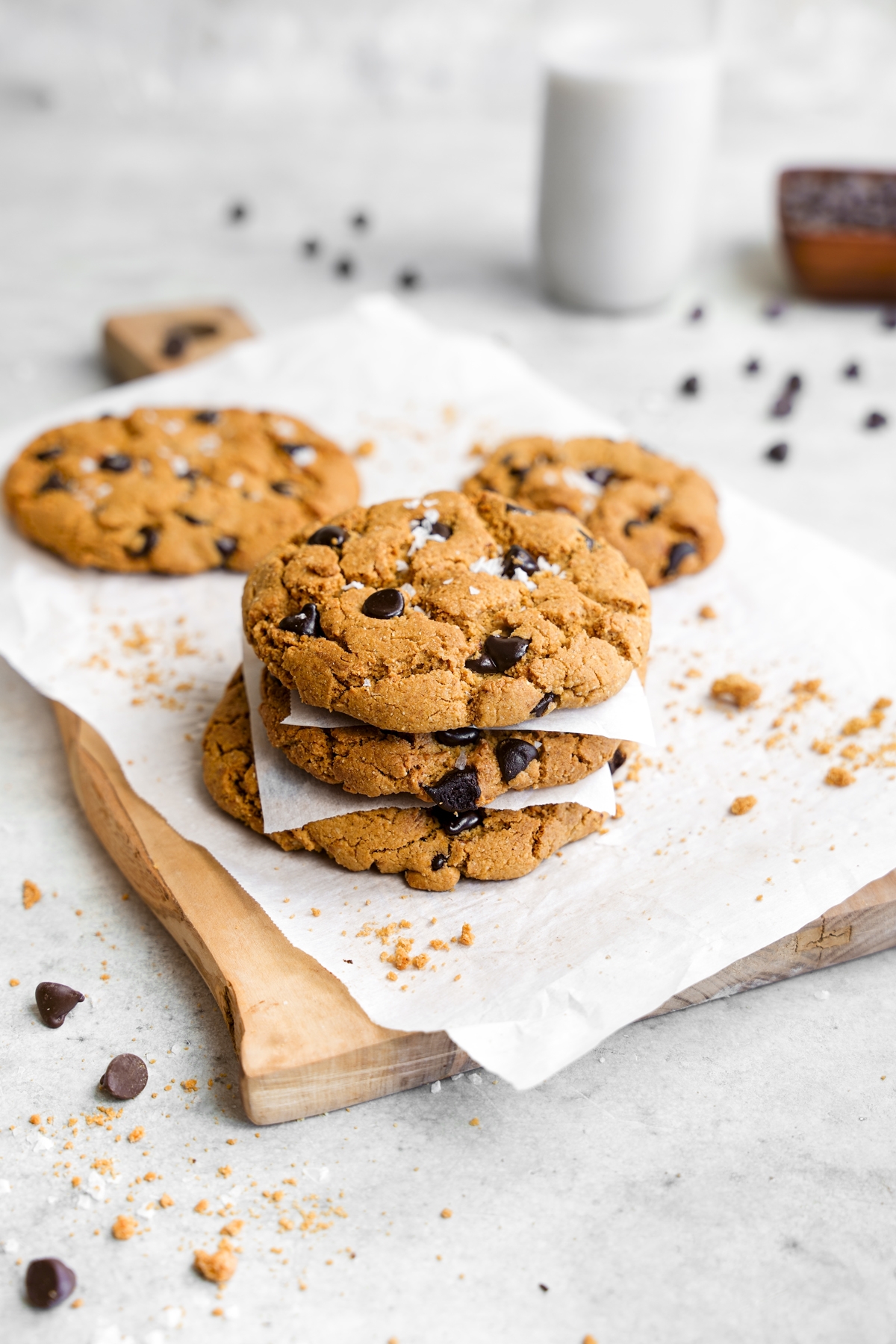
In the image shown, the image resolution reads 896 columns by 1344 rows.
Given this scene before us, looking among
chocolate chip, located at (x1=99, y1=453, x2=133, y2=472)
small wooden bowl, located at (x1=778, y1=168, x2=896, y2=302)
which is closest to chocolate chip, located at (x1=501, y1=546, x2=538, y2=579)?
chocolate chip, located at (x1=99, y1=453, x2=133, y2=472)

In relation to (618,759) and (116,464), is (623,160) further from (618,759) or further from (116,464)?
(618,759)


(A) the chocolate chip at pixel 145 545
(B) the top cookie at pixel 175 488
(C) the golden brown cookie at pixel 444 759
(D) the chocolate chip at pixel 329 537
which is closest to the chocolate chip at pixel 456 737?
(C) the golden brown cookie at pixel 444 759

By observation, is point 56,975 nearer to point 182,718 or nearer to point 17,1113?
point 17,1113

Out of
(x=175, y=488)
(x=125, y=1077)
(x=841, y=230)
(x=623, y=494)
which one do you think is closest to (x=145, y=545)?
(x=175, y=488)

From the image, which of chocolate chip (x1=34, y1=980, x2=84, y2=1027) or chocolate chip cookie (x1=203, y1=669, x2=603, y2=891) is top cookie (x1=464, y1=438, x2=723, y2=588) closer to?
chocolate chip cookie (x1=203, y1=669, x2=603, y2=891)

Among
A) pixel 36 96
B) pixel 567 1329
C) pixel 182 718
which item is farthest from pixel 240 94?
pixel 567 1329

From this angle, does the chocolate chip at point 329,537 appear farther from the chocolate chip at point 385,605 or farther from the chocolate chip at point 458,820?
the chocolate chip at point 458,820
